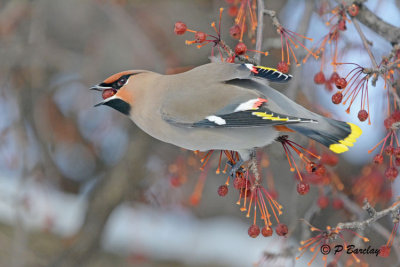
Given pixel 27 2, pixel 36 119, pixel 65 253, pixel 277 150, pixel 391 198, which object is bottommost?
pixel 65 253

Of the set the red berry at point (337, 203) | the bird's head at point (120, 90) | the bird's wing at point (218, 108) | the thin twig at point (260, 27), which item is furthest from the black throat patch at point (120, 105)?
the red berry at point (337, 203)

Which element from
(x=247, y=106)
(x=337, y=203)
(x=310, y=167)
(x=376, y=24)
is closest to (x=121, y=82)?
(x=247, y=106)

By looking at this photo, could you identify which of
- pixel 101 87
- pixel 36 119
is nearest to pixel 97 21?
pixel 36 119

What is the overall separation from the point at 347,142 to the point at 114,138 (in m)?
3.05

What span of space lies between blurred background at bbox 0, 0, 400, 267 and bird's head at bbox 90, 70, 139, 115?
1.00 metres

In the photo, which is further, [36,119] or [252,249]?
[252,249]

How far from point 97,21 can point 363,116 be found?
3644 mm

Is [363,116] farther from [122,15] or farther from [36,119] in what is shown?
[36,119]

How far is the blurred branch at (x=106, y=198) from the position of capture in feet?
13.7

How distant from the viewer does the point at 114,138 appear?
504cm

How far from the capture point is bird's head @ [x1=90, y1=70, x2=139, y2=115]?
2416 mm

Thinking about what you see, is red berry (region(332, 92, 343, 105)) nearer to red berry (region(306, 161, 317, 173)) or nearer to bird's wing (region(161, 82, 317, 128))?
bird's wing (region(161, 82, 317, 128))

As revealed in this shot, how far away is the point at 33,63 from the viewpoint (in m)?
4.46

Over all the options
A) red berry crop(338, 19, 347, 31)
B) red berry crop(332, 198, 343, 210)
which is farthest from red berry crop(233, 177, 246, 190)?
red berry crop(332, 198, 343, 210)
